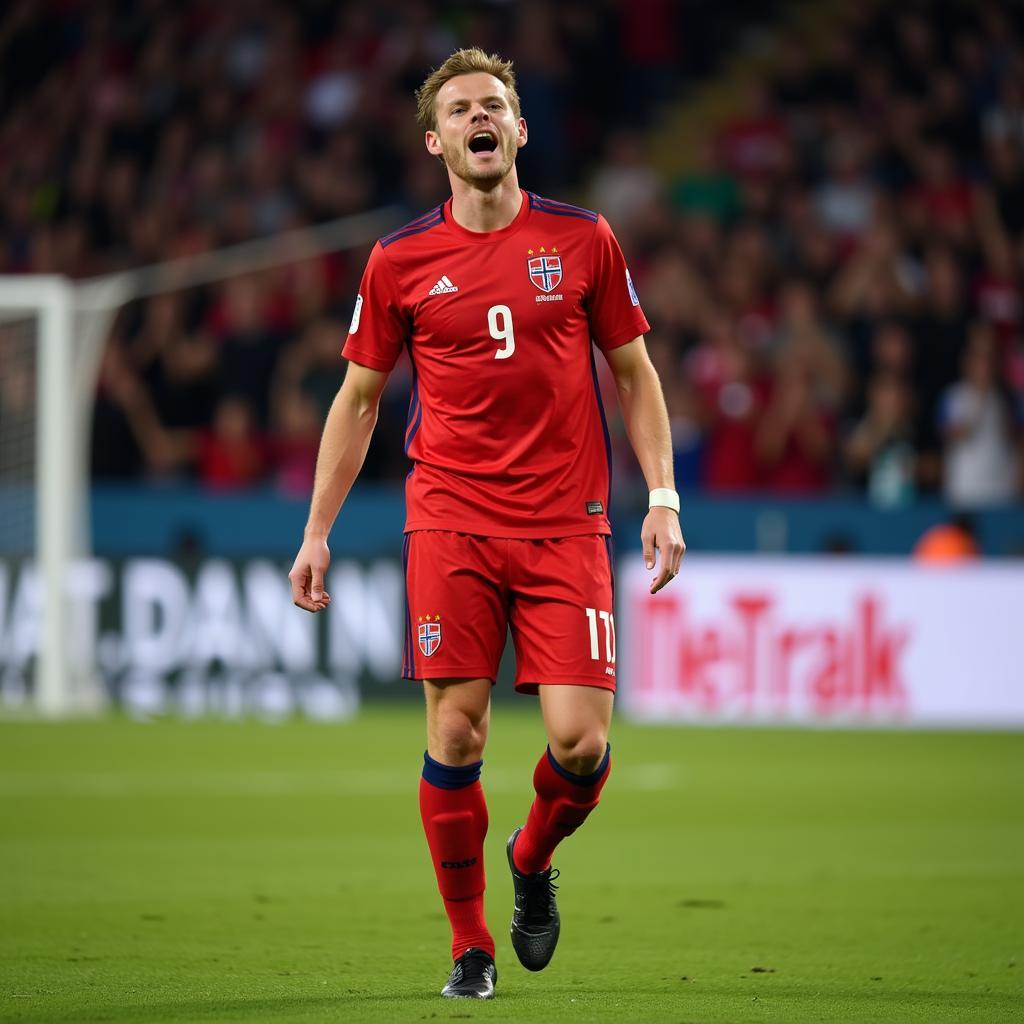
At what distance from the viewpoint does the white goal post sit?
51.4 feet

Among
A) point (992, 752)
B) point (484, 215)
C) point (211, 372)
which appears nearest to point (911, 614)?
point (992, 752)

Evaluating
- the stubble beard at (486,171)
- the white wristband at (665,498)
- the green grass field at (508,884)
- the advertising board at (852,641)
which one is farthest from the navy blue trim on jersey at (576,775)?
the advertising board at (852,641)

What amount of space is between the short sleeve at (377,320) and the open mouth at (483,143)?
371mm

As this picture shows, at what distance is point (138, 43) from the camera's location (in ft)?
71.0

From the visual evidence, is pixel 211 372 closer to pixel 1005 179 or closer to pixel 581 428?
pixel 1005 179

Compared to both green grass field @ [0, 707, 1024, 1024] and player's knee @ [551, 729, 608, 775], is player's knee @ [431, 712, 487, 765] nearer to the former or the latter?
player's knee @ [551, 729, 608, 775]

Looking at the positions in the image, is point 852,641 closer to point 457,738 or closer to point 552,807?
point 552,807

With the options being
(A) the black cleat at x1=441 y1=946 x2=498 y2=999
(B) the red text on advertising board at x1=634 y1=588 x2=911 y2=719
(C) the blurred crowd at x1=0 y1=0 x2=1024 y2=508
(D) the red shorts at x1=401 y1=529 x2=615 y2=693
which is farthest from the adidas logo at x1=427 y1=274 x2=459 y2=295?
(C) the blurred crowd at x1=0 y1=0 x2=1024 y2=508

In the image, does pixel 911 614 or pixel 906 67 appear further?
pixel 906 67

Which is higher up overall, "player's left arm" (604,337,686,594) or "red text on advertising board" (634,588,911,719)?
"player's left arm" (604,337,686,594)

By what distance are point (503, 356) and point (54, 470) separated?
10701 millimetres

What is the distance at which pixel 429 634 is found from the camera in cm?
556

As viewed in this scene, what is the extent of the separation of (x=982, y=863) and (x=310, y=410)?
30.2ft

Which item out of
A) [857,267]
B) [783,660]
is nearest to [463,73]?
[783,660]
